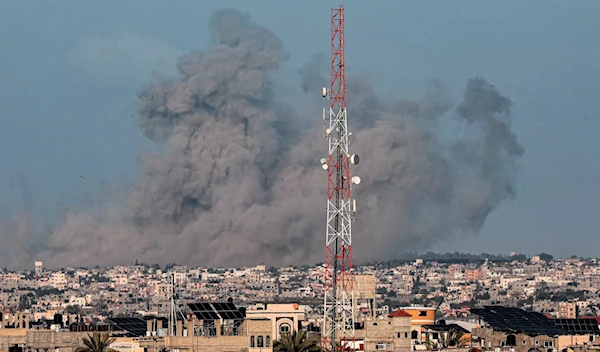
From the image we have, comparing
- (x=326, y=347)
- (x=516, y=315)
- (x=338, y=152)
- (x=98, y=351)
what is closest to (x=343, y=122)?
(x=338, y=152)

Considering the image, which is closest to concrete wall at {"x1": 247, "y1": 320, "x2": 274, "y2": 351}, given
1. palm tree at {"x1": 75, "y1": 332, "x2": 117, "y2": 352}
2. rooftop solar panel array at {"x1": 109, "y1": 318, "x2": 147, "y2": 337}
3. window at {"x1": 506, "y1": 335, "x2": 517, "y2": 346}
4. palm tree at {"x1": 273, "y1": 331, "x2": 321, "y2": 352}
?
palm tree at {"x1": 273, "y1": 331, "x2": 321, "y2": 352}

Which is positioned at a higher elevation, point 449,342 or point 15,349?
point 449,342

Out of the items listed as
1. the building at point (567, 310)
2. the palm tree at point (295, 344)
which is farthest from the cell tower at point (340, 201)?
the building at point (567, 310)

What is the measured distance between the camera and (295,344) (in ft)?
239

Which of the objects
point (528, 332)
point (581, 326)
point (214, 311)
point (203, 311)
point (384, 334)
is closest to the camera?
point (203, 311)

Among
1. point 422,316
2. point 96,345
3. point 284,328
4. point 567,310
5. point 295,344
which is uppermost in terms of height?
point 567,310

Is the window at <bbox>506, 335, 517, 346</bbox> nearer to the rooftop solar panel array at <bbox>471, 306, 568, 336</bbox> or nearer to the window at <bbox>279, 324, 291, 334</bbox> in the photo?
the rooftop solar panel array at <bbox>471, 306, 568, 336</bbox>

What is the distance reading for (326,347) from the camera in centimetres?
7550

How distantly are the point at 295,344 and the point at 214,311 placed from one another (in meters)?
5.84

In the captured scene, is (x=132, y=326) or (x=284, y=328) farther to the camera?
(x=132, y=326)

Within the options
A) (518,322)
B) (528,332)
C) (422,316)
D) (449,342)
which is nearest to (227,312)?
(449,342)

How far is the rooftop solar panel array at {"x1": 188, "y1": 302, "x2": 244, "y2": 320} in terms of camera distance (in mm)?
75188

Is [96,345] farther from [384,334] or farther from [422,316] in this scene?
[422,316]

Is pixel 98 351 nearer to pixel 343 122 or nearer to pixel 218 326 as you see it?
pixel 218 326
